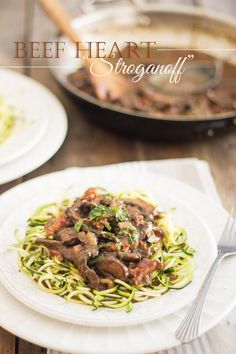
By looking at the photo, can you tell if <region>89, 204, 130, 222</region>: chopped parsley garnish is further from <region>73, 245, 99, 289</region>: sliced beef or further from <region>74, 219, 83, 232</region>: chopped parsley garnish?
<region>73, 245, 99, 289</region>: sliced beef

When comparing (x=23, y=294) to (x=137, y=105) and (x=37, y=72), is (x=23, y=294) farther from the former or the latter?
(x=37, y=72)

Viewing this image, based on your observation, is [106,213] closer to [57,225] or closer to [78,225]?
[78,225]

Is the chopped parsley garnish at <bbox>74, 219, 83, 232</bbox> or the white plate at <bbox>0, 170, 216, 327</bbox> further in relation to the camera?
the chopped parsley garnish at <bbox>74, 219, 83, 232</bbox>

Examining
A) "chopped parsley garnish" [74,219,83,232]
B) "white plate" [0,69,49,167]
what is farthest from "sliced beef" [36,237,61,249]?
"white plate" [0,69,49,167]

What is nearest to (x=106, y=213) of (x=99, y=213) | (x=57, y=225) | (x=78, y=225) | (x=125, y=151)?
(x=99, y=213)

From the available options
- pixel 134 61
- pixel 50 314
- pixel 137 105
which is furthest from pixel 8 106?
pixel 50 314

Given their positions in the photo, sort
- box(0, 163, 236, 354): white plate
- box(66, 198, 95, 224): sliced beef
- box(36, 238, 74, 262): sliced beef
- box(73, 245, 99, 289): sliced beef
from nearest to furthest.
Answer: box(0, 163, 236, 354): white plate → box(73, 245, 99, 289): sliced beef → box(36, 238, 74, 262): sliced beef → box(66, 198, 95, 224): sliced beef

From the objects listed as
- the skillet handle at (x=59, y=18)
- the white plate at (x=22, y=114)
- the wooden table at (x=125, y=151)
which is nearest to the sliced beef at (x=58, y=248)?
the white plate at (x=22, y=114)

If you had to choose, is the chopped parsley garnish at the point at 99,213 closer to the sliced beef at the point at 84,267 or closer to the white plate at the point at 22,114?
the sliced beef at the point at 84,267
